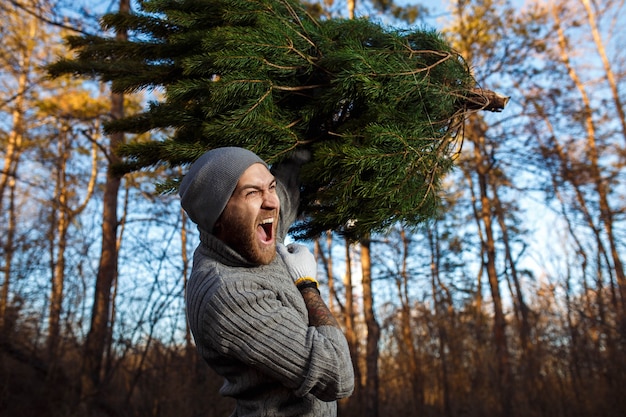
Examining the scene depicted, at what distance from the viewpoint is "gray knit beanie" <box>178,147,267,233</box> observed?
1640mm

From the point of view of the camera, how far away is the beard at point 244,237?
1.65 metres

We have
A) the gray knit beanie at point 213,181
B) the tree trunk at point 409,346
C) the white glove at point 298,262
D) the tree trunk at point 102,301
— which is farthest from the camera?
the tree trunk at point 409,346

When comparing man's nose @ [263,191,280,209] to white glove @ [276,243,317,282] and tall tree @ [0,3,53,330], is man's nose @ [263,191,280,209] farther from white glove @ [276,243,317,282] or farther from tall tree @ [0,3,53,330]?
tall tree @ [0,3,53,330]

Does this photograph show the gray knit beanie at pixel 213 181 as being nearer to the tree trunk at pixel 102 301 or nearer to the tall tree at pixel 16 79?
the tree trunk at pixel 102 301

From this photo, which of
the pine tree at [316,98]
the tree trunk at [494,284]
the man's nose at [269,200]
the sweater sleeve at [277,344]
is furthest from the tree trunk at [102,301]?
the tree trunk at [494,284]

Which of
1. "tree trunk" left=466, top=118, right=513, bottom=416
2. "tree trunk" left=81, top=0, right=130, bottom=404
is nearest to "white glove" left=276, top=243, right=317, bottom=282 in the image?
"tree trunk" left=81, top=0, right=130, bottom=404

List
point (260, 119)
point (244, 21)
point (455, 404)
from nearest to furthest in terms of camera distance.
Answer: point (260, 119)
point (244, 21)
point (455, 404)

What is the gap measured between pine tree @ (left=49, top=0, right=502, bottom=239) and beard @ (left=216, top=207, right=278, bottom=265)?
362 millimetres

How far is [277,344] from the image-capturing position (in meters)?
1.48

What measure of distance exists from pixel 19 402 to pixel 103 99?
419 inches

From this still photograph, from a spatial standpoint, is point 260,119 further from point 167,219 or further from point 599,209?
point 599,209

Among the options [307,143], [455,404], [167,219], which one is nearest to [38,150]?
[167,219]

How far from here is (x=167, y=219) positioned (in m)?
7.78

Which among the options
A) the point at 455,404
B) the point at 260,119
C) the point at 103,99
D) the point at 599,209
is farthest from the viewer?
the point at 103,99
